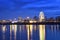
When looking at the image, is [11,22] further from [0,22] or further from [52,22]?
[52,22]

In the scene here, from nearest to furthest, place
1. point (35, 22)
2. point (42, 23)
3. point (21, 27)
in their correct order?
point (42, 23) < point (35, 22) < point (21, 27)

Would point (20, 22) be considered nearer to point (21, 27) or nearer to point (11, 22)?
point (11, 22)

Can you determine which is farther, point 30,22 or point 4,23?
point 4,23

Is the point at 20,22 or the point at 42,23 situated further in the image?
the point at 20,22

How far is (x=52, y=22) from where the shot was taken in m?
102

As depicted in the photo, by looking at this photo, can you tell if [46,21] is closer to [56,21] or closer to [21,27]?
[56,21]

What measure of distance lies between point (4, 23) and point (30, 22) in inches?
469

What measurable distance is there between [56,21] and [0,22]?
19.4 metres

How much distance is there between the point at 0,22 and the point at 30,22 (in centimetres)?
1165

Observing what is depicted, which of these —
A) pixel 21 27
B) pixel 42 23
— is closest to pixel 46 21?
pixel 42 23

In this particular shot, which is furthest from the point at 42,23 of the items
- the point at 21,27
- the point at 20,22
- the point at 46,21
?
the point at 21,27

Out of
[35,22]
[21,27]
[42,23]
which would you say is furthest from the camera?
[21,27]

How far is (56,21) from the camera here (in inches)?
4065

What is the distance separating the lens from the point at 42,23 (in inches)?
3767
